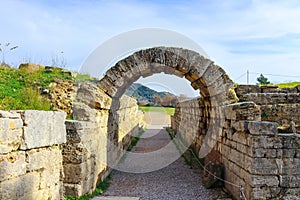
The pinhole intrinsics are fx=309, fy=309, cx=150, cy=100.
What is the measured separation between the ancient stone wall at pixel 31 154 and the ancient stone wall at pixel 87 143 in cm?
120

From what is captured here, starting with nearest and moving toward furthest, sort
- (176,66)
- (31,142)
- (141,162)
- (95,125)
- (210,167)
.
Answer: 1. (31,142)
2. (95,125)
3. (210,167)
4. (176,66)
5. (141,162)

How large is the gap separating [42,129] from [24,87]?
2.58m

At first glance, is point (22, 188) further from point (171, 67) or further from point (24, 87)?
point (171, 67)

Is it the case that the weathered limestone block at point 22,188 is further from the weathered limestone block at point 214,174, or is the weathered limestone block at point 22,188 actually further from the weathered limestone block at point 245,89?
the weathered limestone block at point 245,89

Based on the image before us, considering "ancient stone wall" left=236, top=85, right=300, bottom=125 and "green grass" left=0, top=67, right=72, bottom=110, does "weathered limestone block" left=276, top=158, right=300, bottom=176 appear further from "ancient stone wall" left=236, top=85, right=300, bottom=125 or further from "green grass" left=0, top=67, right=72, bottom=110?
"green grass" left=0, top=67, right=72, bottom=110

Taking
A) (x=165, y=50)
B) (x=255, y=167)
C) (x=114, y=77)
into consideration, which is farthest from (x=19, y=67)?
(x=255, y=167)

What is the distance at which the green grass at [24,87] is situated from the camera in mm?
5398

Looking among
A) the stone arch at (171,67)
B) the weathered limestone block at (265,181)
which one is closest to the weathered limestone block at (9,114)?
the weathered limestone block at (265,181)

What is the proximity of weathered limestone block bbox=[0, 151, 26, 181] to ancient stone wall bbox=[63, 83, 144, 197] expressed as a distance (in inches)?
92.0

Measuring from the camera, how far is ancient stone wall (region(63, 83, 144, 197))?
6.36m

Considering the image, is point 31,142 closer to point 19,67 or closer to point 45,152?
point 45,152

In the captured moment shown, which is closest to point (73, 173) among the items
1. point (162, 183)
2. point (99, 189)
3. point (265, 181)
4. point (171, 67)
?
point (99, 189)

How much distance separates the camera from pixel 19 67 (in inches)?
315

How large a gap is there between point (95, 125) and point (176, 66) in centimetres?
285
